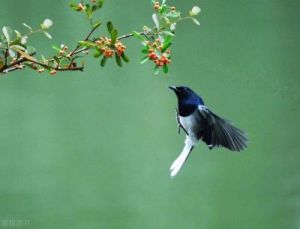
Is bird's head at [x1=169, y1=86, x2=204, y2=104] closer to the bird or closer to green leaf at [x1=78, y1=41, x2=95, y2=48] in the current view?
the bird

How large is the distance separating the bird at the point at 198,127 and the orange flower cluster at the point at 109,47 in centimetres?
11

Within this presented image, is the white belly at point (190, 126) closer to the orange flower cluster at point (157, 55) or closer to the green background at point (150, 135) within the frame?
the orange flower cluster at point (157, 55)

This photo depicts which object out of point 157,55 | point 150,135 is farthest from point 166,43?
point 150,135

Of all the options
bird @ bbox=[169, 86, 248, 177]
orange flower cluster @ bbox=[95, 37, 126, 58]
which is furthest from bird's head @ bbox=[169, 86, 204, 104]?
orange flower cluster @ bbox=[95, 37, 126, 58]

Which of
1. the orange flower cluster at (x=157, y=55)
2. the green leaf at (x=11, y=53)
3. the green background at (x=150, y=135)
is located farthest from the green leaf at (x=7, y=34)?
the green background at (x=150, y=135)

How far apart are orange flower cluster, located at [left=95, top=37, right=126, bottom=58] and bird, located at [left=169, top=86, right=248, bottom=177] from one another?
106 millimetres

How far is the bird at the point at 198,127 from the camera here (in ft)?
2.18

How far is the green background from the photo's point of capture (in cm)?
260

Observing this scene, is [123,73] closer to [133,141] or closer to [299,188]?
[133,141]

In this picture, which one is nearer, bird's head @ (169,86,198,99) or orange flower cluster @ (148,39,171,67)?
orange flower cluster @ (148,39,171,67)

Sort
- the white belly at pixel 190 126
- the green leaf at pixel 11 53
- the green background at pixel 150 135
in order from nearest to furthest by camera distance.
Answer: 1. the green leaf at pixel 11 53
2. the white belly at pixel 190 126
3. the green background at pixel 150 135

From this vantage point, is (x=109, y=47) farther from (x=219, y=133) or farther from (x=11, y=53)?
(x=219, y=133)

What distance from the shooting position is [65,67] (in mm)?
587

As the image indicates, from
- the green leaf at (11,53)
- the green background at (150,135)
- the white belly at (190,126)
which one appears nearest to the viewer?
the green leaf at (11,53)
